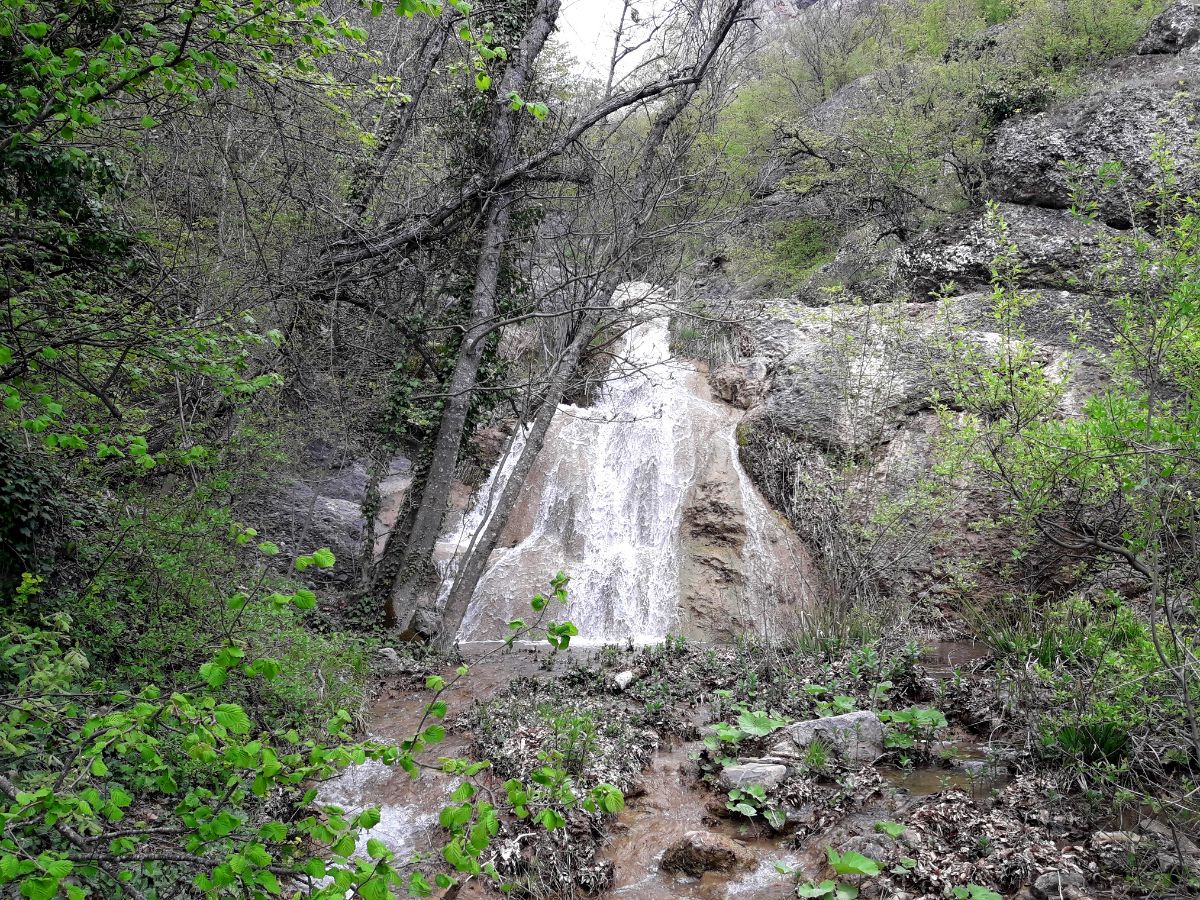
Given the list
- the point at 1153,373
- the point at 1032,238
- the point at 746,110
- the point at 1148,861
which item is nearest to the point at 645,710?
the point at 1148,861

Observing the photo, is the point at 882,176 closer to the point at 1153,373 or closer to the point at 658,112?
the point at 658,112

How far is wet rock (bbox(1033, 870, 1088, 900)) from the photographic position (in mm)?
3520

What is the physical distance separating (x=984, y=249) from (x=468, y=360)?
377 inches

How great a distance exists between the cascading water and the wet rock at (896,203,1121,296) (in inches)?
176

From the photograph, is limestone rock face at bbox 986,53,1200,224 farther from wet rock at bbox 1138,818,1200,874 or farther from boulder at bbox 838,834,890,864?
boulder at bbox 838,834,890,864

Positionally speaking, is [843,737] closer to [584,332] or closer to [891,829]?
[891,829]

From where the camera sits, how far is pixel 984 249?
12953 mm

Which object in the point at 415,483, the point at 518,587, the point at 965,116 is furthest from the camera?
the point at 965,116

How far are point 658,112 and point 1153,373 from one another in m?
7.17

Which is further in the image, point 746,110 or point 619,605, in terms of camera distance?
point 746,110

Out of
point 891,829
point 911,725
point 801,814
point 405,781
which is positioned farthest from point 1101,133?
point 405,781

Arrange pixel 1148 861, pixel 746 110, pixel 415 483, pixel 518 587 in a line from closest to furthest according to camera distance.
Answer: pixel 1148 861, pixel 415 483, pixel 518 587, pixel 746 110

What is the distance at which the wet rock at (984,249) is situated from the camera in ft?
39.6

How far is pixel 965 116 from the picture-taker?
47.6 feet
